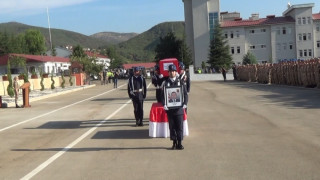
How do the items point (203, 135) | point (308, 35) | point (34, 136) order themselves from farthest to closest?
1. point (308, 35)
2. point (34, 136)
3. point (203, 135)

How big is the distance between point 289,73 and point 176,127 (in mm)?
24468

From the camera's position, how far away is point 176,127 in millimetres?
9297

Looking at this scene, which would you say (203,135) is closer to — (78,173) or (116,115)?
(78,173)


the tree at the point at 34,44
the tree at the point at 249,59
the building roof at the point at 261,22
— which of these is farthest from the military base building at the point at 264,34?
the tree at the point at 34,44

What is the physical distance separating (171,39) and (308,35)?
25604mm

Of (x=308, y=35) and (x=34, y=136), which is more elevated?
(x=308, y=35)

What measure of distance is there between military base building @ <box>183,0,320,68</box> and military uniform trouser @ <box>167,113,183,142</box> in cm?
7795

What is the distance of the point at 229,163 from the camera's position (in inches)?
306

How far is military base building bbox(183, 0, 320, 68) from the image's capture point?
84.3 meters

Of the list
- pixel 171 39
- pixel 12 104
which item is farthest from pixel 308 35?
pixel 12 104

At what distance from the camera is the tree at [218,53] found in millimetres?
77000

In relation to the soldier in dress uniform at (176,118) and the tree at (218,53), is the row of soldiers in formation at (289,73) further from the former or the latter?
the tree at (218,53)

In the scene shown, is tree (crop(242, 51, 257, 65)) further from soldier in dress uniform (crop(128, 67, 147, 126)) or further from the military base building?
soldier in dress uniform (crop(128, 67, 147, 126))

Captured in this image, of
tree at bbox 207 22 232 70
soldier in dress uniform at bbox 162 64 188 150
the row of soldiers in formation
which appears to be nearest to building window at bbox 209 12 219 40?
tree at bbox 207 22 232 70
